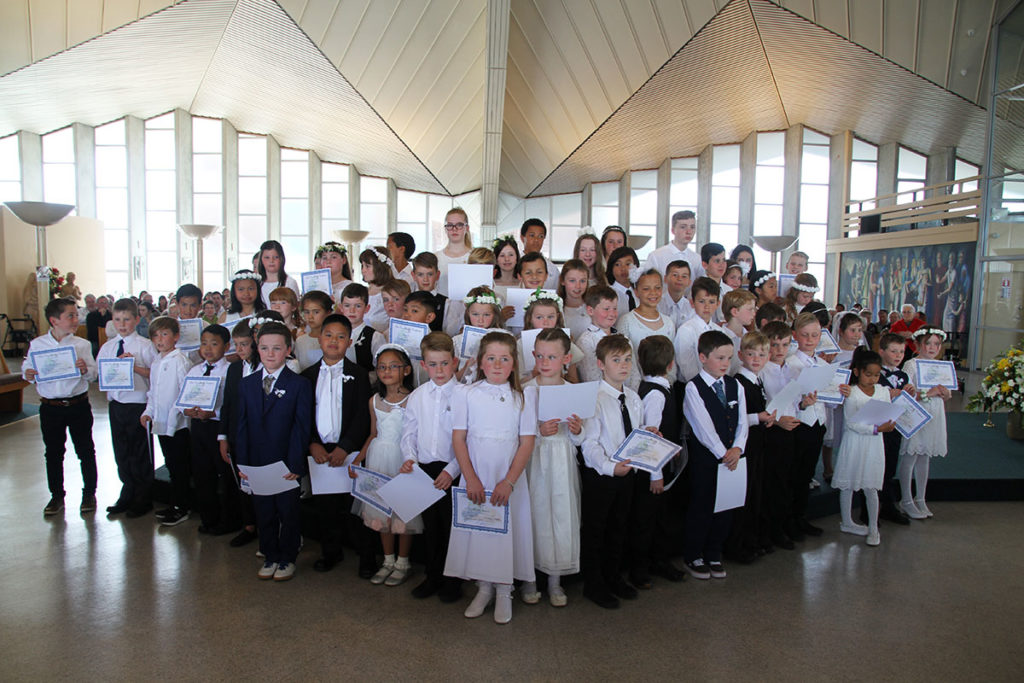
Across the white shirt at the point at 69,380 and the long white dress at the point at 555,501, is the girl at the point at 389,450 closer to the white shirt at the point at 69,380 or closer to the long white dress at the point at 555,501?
the long white dress at the point at 555,501

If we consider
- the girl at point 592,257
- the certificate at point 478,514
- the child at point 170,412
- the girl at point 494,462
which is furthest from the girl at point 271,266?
the certificate at point 478,514

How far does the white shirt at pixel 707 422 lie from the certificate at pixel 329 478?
2.05 metres

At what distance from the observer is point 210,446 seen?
14.6 ft

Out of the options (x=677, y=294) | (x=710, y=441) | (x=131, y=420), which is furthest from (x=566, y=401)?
(x=131, y=420)

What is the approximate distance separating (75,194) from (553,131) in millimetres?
15552

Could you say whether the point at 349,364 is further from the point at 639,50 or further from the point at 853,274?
the point at 853,274

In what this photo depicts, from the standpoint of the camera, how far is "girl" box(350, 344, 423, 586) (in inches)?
149

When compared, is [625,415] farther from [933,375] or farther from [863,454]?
[933,375]

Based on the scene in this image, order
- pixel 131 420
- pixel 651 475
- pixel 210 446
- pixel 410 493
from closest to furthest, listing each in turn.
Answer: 1. pixel 410 493
2. pixel 651 475
3. pixel 210 446
4. pixel 131 420

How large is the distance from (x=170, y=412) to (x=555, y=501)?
9.66ft

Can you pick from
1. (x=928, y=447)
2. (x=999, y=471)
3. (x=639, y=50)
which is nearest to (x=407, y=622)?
(x=928, y=447)

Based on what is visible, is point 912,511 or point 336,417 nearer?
point 336,417

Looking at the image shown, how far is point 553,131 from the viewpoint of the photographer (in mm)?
17828

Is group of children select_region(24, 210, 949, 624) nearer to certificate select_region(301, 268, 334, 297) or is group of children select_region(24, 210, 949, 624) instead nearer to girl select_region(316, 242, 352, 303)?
certificate select_region(301, 268, 334, 297)
